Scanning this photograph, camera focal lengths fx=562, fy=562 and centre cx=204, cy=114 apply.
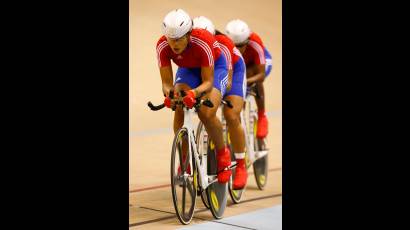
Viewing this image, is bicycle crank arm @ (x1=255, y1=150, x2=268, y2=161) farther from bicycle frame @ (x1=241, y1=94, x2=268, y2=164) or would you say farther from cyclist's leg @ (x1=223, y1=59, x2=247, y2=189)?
cyclist's leg @ (x1=223, y1=59, x2=247, y2=189)

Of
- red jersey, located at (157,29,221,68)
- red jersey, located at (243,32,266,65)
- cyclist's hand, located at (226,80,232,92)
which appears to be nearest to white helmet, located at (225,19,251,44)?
red jersey, located at (243,32,266,65)

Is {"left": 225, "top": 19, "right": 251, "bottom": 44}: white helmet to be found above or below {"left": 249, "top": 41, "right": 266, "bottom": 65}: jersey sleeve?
above

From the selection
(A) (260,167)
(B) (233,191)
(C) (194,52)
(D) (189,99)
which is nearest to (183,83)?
(C) (194,52)

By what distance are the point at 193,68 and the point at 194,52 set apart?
175mm

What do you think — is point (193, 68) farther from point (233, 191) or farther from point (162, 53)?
point (233, 191)

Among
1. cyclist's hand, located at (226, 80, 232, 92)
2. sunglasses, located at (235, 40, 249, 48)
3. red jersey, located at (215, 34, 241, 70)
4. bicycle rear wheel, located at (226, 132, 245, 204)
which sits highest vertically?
sunglasses, located at (235, 40, 249, 48)

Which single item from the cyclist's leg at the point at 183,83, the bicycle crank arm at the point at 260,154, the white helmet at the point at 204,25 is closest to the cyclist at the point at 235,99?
the white helmet at the point at 204,25

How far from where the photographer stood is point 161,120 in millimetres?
9617

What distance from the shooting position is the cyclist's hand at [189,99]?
125 inches

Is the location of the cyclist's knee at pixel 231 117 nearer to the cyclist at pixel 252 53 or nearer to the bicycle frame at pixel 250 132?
the bicycle frame at pixel 250 132

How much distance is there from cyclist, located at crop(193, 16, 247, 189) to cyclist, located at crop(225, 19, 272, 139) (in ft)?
1.40

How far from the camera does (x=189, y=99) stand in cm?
317

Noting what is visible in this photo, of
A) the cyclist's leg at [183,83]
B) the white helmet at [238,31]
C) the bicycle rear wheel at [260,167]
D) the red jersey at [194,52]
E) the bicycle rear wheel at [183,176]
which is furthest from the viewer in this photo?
the bicycle rear wheel at [260,167]

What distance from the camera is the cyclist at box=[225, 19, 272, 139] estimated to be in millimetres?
4457
